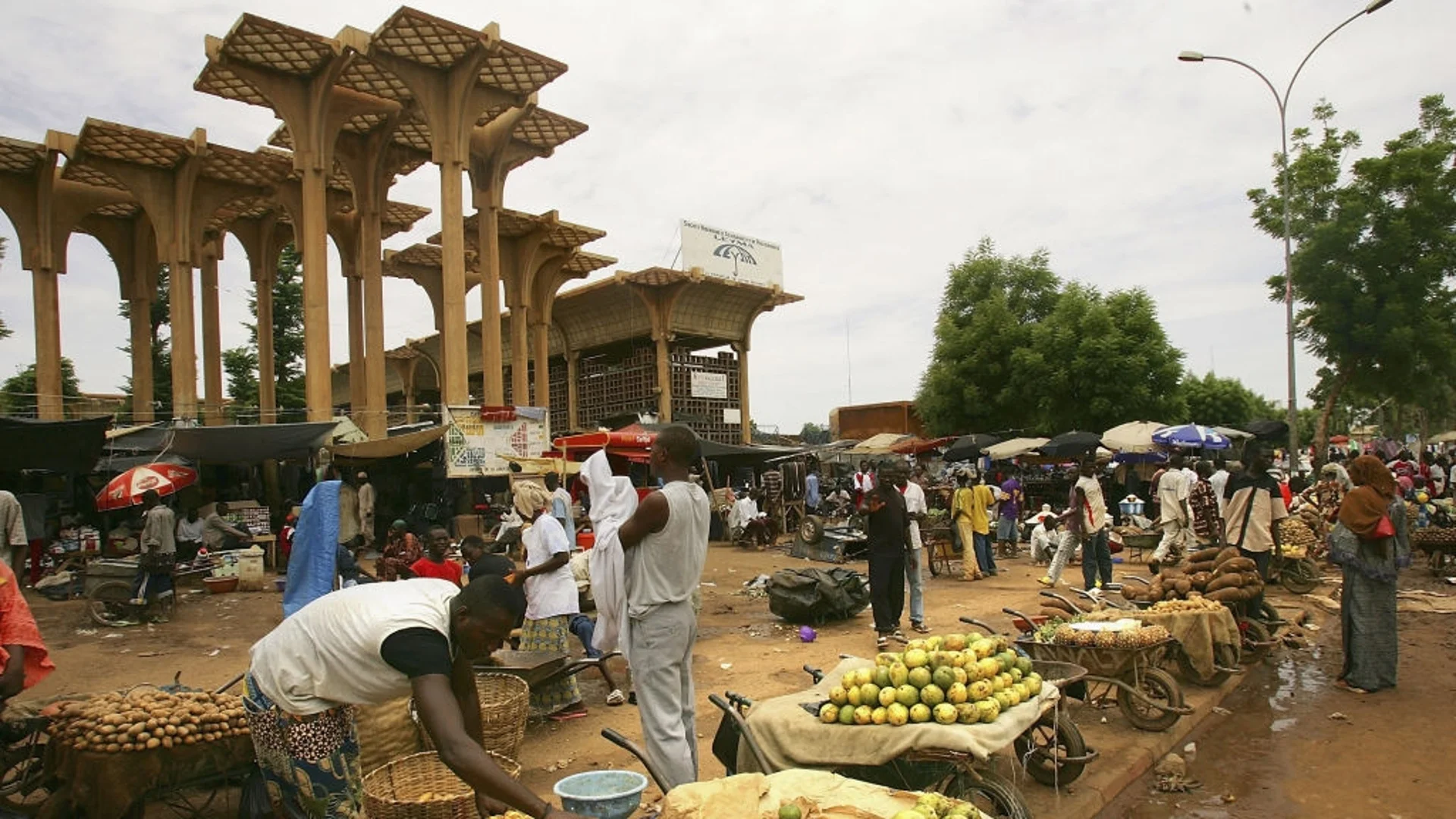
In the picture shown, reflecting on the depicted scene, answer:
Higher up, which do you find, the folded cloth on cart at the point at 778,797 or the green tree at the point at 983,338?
the green tree at the point at 983,338

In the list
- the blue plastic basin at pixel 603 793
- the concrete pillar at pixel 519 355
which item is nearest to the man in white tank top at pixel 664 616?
the blue plastic basin at pixel 603 793

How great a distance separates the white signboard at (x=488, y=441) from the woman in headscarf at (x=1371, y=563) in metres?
14.4

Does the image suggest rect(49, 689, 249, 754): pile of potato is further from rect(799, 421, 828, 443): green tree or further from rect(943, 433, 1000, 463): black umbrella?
rect(799, 421, 828, 443): green tree

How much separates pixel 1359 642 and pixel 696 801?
6.58 metres

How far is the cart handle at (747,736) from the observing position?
158 inches

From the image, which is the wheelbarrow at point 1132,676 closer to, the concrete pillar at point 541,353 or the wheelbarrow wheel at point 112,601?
the wheelbarrow wheel at point 112,601

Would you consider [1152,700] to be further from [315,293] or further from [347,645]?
[315,293]

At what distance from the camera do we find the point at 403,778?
3.93 meters

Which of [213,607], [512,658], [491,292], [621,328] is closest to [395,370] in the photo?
[621,328]

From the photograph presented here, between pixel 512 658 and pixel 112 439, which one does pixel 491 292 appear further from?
pixel 512 658

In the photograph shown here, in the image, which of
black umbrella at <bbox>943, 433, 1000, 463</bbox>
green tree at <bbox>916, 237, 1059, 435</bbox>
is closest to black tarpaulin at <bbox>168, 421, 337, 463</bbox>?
black umbrella at <bbox>943, 433, 1000, 463</bbox>

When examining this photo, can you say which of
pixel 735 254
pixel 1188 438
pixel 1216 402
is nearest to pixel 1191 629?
pixel 1188 438

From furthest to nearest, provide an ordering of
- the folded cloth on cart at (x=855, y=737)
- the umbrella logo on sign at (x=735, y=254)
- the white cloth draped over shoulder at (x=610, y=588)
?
the umbrella logo on sign at (x=735, y=254) → the white cloth draped over shoulder at (x=610, y=588) → the folded cloth on cart at (x=855, y=737)

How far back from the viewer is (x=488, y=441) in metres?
17.8
